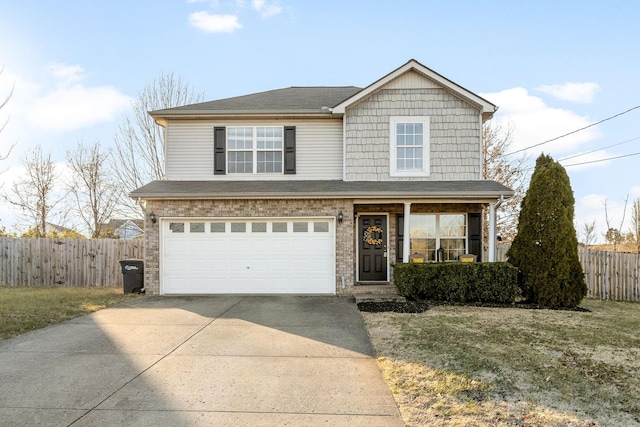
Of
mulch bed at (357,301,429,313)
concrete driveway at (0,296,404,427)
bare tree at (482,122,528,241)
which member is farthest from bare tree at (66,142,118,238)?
bare tree at (482,122,528,241)

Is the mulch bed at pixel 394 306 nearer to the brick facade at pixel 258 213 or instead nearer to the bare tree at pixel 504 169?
the brick facade at pixel 258 213

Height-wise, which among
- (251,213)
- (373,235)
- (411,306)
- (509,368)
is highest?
(251,213)

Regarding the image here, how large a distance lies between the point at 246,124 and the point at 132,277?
573 cm

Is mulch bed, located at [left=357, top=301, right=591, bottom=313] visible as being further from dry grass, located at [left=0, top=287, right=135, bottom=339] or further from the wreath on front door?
dry grass, located at [left=0, top=287, right=135, bottom=339]

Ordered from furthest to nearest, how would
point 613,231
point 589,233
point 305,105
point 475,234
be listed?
point 589,233 < point 613,231 < point 305,105 < point 475,234

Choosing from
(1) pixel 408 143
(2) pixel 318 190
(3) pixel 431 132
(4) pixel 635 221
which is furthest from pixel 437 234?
(4) pixel 635 221

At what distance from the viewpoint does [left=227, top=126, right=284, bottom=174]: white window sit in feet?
40.9

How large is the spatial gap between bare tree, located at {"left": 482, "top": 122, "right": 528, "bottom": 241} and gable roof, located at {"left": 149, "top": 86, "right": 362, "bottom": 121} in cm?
928

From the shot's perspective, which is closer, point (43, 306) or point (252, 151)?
point (43, 306)

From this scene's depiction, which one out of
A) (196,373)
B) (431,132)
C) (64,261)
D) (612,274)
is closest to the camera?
(196,373)

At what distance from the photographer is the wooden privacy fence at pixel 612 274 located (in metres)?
12.5

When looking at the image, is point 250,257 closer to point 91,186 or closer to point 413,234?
point 413,234

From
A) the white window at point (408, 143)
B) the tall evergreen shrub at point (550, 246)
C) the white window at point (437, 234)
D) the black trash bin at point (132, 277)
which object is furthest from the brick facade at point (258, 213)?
the tall evergreen shrub at point (550, 246)

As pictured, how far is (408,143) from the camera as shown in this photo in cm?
1220
